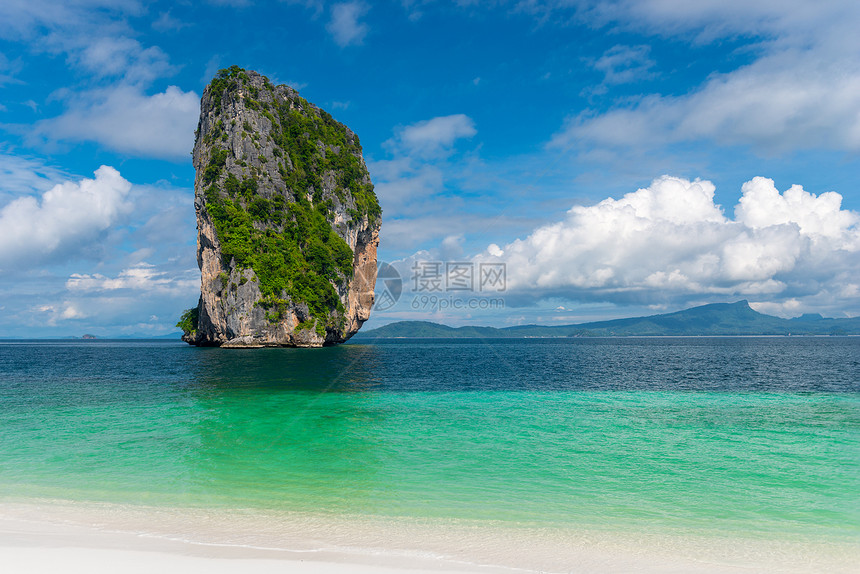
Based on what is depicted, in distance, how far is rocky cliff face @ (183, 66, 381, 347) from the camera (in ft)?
217

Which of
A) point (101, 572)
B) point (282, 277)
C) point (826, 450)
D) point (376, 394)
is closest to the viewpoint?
point (101, 572)

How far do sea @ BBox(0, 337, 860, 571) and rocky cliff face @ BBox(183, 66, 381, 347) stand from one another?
4191 centimetres

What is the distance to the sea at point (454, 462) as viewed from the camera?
8070 mm

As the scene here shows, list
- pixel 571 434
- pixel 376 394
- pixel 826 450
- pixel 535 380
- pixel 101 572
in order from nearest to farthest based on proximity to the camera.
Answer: pixel 101 572
pixel 826 450
pixel 571 434
pixel 376 394
pixel 535 380

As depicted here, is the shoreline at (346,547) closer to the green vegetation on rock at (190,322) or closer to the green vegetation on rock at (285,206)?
the green vegetation on rock at (285,206)

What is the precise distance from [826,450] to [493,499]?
10.8 meters

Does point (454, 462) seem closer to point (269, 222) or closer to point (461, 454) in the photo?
point (461, 454)

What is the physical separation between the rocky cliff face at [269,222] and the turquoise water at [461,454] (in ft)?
133

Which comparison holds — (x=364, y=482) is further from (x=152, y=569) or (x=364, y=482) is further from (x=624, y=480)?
(x=624, y=480)

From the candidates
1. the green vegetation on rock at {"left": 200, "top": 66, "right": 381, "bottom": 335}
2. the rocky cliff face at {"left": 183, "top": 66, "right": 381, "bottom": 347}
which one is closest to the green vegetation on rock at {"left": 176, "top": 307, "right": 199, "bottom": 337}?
the rocky cliff face at {"left": 183, "top": 66, "right": 381, "bottom": 347}

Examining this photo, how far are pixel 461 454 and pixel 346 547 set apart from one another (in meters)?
6.45

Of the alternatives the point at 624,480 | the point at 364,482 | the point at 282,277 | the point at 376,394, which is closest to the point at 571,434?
the point at 624,480

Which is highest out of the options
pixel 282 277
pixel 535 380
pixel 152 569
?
pixel 282 277

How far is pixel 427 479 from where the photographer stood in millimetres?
10461
